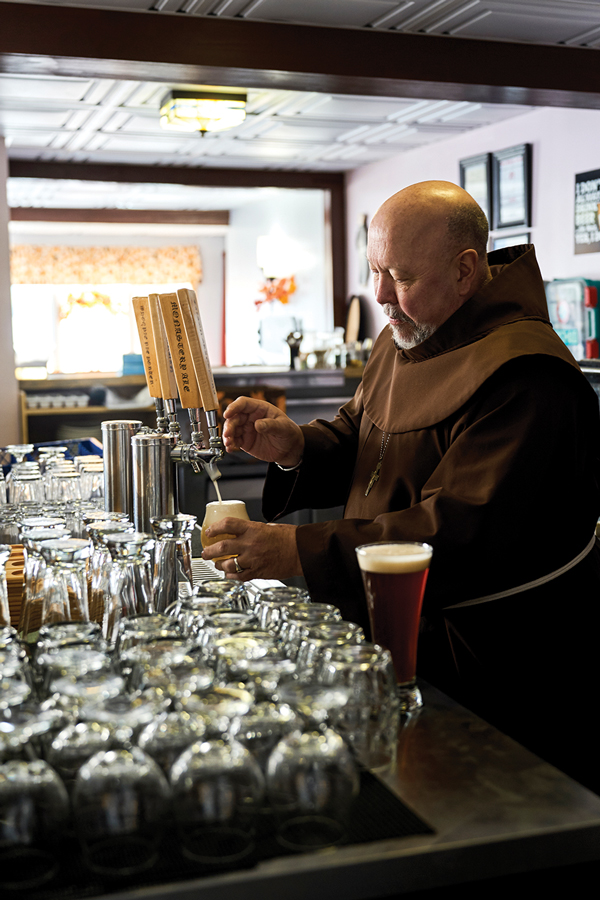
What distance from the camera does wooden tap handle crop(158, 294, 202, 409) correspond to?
179cm

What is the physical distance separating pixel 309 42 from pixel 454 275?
2.69 metres

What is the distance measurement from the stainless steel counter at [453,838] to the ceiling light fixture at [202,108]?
5.18m

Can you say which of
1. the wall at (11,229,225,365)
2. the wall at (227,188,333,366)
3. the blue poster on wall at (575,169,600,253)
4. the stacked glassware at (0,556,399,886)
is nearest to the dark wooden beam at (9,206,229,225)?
the wall at (227,188,333,366)

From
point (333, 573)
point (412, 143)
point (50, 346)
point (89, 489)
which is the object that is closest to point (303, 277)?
point (412, 143)

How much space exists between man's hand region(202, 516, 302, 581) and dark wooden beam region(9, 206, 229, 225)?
34.9 ft

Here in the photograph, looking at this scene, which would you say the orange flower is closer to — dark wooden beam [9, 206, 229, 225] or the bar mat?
dark wooden beam [9, 206, 229, 225]

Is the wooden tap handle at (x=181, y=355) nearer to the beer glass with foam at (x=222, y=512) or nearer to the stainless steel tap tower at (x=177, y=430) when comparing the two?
the stainless steel tap tower at (x=177, y=430)

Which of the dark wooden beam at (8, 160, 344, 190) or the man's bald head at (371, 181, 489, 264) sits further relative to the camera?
the dark wooden beam at (8, 160, 344, 190)

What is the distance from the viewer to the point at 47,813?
833 mm

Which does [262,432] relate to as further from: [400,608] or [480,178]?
[480,178]

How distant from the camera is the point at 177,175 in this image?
8.63 metres

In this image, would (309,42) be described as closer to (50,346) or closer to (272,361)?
(272,361)

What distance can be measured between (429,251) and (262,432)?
0.56 m

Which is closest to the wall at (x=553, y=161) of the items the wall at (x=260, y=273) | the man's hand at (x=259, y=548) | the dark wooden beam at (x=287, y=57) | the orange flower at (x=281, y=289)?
the dark wooden beam at (x=287, y=57)
